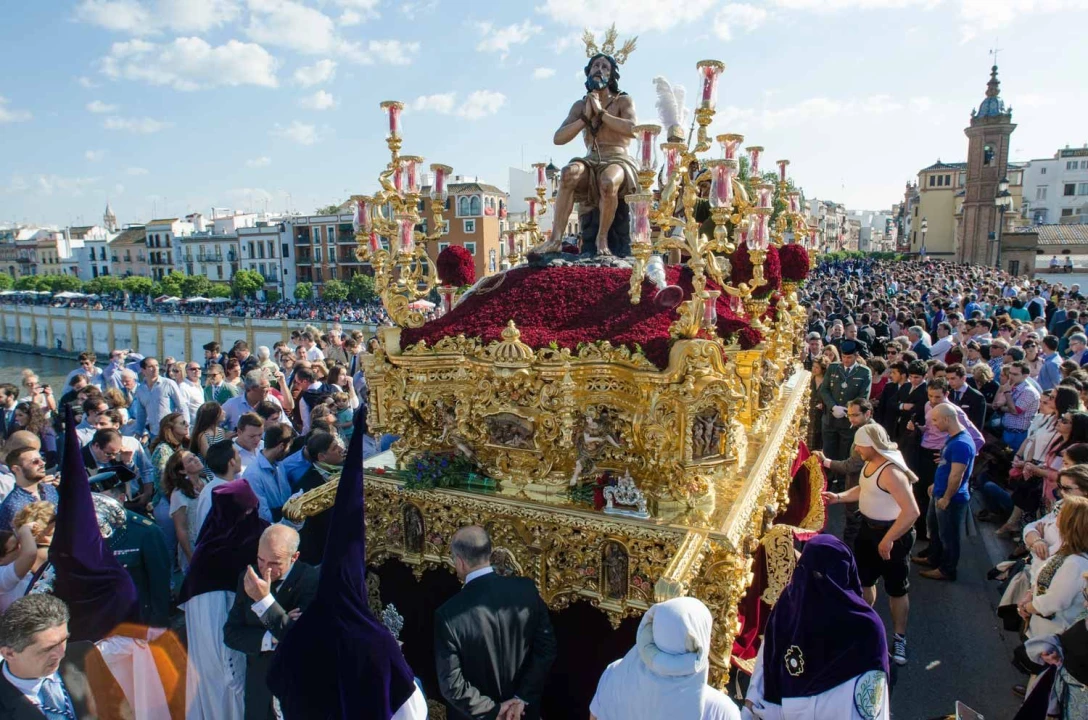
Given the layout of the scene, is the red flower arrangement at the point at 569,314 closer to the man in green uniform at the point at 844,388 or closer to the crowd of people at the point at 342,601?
the crowd of people at the point at 342,601

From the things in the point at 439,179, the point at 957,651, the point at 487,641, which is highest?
the point at 439,179

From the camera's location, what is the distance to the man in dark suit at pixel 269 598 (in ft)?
10.7

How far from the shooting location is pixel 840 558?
9.43 ft

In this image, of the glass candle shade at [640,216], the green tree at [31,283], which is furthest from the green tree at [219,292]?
the glass candle shade at [640,216]

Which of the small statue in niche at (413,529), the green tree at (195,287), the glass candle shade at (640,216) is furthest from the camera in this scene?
the green tree at (195,287)

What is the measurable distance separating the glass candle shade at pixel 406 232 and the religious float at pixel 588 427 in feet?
0.05

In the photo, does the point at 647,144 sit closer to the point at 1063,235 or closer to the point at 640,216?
the point at 640,216

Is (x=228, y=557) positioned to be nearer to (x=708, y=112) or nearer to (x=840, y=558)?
(x=840, y=558)

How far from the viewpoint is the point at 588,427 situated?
4.37 m

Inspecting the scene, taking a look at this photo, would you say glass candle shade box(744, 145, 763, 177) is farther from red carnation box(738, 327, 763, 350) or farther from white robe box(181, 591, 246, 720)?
white robe box(181, 591, 246, 720)

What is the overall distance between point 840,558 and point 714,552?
1127 mm

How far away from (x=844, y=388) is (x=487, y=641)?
6.39 m

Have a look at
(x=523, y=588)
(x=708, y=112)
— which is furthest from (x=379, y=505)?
(x=708, y=112)

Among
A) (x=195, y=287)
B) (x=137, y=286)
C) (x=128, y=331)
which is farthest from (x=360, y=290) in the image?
(x=137, y=286)
